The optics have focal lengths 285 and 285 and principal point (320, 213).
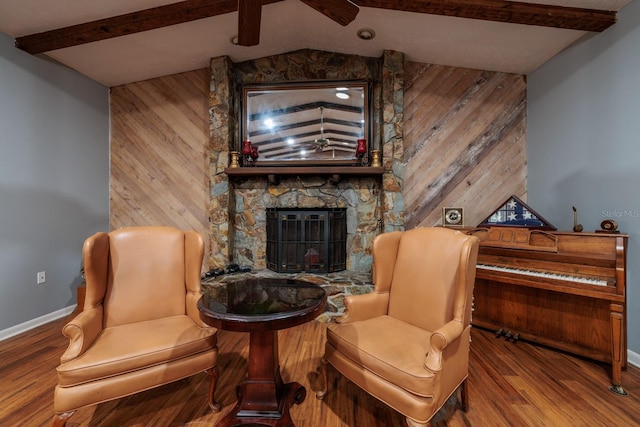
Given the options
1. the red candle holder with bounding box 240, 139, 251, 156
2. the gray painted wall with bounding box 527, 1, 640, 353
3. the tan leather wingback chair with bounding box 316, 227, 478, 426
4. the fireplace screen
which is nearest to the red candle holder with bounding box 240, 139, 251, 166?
the red candle holder with bounding box 240, 139, 251, 156

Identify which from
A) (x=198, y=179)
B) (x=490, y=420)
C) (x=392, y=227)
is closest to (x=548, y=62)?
(x=392, y=227)

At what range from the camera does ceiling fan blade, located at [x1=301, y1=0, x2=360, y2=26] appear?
64.4 inches

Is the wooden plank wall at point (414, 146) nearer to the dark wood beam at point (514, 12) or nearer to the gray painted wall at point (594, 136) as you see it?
the gray painted wall at point (594, 136)

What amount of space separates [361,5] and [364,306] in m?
2.52

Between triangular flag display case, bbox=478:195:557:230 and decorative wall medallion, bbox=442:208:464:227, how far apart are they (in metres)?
0.53

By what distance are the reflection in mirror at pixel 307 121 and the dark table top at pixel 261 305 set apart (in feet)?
7.01

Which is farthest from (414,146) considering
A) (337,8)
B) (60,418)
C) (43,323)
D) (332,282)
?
(43,323)

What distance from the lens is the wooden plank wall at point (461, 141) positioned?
3439 mm

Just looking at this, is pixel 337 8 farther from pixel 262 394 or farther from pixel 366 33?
pixel 262 394

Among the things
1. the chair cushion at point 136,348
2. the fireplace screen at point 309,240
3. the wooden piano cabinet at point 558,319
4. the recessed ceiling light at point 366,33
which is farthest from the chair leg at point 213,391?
the recessed ceiling light at point 366,33

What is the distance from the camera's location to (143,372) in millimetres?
1446

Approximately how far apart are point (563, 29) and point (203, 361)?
12.8ft

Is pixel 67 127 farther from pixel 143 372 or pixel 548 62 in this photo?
pixel 548 62

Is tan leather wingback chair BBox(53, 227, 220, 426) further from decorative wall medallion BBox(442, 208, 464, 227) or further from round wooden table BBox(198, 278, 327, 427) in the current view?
decorative wall medallion BBox(442, 208, 464, 227)
